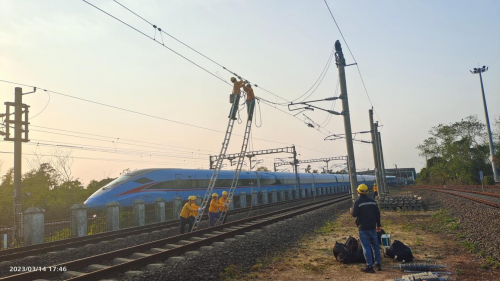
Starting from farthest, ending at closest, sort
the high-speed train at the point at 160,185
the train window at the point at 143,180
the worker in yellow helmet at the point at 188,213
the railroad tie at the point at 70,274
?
the train window at the point at 143,180, the high-speed train at the point at 160,185, the worker in yellow helmet at the point at 188,213, the railroad tie at the point at 70,274

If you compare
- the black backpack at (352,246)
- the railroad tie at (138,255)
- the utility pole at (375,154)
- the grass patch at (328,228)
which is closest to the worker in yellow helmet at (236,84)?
the grass patch at (328,228)

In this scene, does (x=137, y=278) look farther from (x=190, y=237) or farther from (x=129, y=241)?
(x=129, y=241)

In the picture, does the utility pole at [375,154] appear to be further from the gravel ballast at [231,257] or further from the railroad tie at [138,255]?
the railroad tie at [138,255]

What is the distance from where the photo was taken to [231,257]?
25.7 feet

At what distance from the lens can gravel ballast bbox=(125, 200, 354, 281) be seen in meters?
6.31

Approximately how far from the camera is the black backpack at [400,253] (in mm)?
7284

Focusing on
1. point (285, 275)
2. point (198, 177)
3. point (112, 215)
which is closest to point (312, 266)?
point (285, 275)

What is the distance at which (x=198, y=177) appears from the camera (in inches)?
1054

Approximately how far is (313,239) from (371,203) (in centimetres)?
416

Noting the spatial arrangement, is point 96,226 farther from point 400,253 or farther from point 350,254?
point 400,253

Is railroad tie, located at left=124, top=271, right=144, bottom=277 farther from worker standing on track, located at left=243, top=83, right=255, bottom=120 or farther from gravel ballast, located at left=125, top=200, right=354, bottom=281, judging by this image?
worker standing on track, located at left=243, top=83, right=255, bottom=120

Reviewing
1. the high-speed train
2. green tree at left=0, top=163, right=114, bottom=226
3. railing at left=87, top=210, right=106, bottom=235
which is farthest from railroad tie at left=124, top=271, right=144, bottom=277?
green tree at left=0, top=163, right=114, bottom=226

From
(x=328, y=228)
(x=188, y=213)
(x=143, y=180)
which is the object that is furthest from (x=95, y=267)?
(x=143, y=180)

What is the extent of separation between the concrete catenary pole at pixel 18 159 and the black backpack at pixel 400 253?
1532 centimetres
